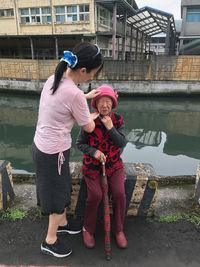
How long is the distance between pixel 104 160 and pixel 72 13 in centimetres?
1892

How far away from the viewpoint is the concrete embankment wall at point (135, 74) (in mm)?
13281

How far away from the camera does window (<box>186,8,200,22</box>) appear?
18094 millimetres

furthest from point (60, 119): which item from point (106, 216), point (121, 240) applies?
point (121, 240)

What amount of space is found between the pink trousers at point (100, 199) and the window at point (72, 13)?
60.4ft

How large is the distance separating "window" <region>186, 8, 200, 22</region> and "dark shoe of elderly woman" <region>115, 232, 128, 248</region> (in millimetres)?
20683

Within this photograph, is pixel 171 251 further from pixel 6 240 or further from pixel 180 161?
pixel 180 161

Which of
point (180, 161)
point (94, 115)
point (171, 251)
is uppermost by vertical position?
point (94, 115)

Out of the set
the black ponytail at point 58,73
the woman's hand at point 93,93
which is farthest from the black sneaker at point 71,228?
the black ponytail at point 58,73

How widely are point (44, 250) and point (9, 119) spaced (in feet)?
33.8

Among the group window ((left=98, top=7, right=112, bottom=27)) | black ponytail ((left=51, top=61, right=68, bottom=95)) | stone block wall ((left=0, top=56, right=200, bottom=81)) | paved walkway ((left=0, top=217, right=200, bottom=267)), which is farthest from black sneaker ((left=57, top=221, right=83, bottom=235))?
window ((left=98, top=7, right=112, bottom=27))

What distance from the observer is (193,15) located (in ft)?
59.7

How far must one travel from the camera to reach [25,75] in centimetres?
1464

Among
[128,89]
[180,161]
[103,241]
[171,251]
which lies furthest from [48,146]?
[128,89]

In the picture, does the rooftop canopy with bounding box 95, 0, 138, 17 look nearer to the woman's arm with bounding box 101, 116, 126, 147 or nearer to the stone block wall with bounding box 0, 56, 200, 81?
the stone block wall with bounding box 0, 56, 200, 81
